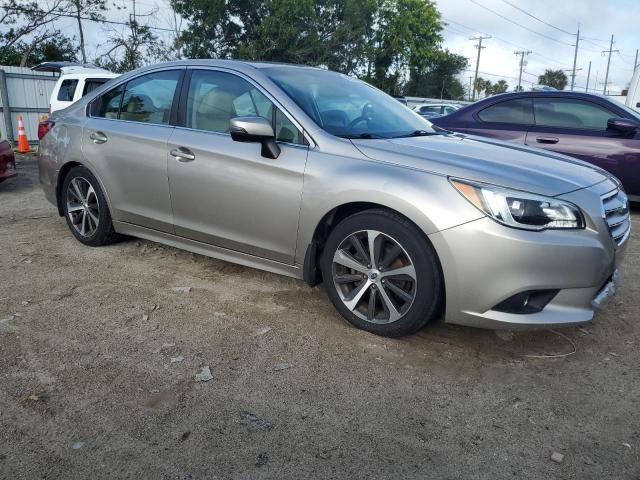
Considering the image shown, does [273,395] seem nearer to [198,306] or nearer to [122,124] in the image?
[198,306]

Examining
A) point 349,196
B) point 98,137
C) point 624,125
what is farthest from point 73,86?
point 624,125

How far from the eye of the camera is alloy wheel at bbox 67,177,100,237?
471cm

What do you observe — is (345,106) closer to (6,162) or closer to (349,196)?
(349,196)

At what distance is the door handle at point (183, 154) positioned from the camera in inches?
152

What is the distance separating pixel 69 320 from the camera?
3391 millimetres

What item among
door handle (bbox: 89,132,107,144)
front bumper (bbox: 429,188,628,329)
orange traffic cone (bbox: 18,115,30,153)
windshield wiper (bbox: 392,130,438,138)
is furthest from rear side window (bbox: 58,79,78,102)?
front bumper (bbox: 429,188,628,329)

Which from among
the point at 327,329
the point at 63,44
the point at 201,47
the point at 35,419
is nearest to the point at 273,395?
the point at 327,329

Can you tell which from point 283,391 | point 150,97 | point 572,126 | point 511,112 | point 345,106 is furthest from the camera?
point 511,112

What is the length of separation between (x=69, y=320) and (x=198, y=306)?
797 millimetres

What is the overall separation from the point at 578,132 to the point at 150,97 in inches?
199

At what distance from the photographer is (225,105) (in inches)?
152

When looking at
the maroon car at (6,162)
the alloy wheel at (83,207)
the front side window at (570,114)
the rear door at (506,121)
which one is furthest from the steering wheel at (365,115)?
the maroon car at (6,162)

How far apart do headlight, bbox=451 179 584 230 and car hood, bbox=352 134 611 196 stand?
0.05 metres

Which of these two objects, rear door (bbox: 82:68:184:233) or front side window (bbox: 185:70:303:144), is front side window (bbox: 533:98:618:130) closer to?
front side window (bbox: 185:70:303:144)
